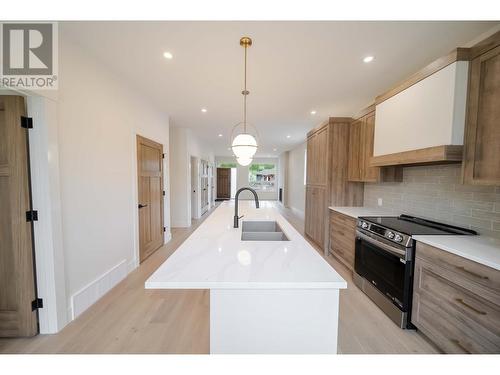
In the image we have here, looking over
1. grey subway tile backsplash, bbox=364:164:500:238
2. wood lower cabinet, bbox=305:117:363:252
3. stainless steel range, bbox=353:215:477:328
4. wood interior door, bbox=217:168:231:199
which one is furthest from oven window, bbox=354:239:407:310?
wood interior door, bbox=217:168:231:199

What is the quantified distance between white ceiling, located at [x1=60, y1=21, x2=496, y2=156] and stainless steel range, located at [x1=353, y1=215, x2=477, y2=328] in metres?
1.80

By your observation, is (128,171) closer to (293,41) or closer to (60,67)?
(60,67)

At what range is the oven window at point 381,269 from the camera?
1.83 metres

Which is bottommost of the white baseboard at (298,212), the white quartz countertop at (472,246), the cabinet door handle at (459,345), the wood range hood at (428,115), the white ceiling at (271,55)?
the white baseboard at (298,212)

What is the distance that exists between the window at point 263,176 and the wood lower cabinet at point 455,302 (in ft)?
34.1

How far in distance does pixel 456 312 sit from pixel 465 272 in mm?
315

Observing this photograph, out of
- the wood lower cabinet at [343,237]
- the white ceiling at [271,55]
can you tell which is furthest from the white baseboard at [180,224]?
the wood lower cabinet at [343,237]

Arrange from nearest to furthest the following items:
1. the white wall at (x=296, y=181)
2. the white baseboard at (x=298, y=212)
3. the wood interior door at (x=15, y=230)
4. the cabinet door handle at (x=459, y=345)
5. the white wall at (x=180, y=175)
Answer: the cabinet door handle at (x=459, y=345) < the wood interior door at (x=15, y=230) < the white wall at (x=180, y=175) < the white baseboard at (x=298, y=212) < the white wall at (x=296, y=181)

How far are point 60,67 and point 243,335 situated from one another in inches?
102

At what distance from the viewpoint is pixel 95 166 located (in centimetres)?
219

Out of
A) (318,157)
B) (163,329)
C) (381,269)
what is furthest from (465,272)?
(318,157)

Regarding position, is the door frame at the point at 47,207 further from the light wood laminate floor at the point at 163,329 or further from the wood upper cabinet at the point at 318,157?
the wood upper cabinet at the point at 318,157

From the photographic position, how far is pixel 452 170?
2.03 m

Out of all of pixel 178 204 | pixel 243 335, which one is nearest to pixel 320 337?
pixel 243 335
